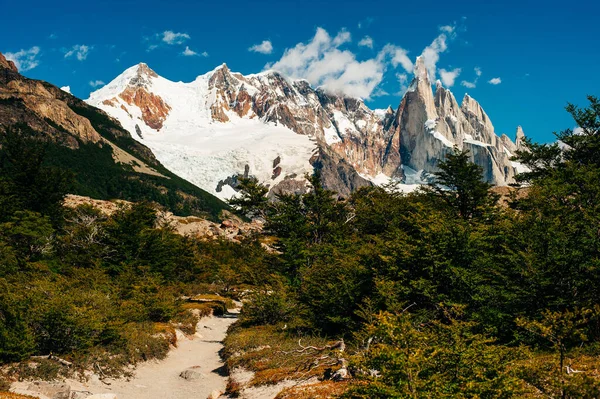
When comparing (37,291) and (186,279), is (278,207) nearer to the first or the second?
(186,279)

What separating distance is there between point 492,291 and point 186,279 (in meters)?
38.4

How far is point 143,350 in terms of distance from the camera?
775 inches

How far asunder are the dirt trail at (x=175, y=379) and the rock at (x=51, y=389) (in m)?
0.27

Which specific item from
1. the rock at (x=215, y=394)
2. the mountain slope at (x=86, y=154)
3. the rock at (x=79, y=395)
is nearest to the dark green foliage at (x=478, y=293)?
the rock at (x=215, y=394)

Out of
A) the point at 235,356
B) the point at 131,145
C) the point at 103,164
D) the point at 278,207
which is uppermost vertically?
the point at 131,145

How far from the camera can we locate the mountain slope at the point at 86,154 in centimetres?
A: 12938

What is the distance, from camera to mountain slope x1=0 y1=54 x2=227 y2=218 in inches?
5094

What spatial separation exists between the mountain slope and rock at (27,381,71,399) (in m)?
107

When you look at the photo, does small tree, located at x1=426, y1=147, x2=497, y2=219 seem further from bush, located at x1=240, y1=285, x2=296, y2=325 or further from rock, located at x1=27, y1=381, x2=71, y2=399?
rock, located at x1=27, y1=381, x2=71, y2=399

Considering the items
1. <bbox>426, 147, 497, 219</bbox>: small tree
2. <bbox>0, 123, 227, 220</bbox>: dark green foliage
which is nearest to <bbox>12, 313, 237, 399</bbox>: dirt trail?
<bbox>426, 147, 497, 219</bbox>: small tree

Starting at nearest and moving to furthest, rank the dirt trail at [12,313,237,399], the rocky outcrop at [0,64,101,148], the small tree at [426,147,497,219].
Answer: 1. the dirt trail at [12,313,237,399]
2. the small tree at [426,147,497,219]
3. the rocky outcrop at [0,64,101,148]

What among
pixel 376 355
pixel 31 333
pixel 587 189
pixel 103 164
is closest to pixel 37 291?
pixel 31 333

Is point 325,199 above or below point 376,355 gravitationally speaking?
above

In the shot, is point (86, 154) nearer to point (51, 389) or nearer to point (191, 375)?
point (191, 375)
